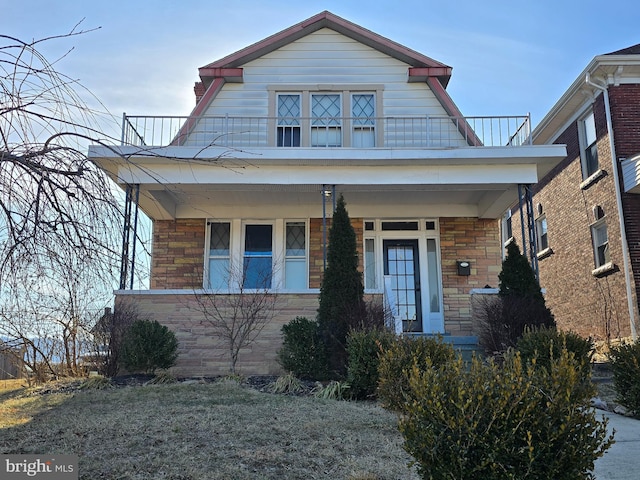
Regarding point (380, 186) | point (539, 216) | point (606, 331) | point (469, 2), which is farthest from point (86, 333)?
point (539, 216)

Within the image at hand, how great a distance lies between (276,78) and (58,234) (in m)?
10.1

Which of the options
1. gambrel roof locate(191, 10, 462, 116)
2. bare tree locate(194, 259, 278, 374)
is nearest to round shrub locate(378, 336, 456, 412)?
bare tree locate(194, 259, 278, 374)

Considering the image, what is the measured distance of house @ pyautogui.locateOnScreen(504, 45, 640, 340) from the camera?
12438mm

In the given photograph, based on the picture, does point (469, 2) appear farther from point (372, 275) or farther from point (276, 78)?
point (372, 275)

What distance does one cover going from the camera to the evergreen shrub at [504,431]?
344cm

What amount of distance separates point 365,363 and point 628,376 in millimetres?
2954

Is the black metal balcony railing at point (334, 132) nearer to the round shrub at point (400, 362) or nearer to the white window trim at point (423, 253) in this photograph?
the white window trim at point (423, 253)

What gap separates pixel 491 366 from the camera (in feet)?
13.1

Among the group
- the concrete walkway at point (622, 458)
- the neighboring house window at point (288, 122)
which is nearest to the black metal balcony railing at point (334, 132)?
the neighboring house window at point (288, 122)

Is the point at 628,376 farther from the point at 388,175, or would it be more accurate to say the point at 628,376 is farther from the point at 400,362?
the point at 388,175

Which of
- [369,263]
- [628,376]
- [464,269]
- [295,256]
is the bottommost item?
[628,376]

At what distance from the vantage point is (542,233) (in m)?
17.0

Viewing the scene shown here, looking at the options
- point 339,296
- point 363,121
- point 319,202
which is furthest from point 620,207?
point 339,296

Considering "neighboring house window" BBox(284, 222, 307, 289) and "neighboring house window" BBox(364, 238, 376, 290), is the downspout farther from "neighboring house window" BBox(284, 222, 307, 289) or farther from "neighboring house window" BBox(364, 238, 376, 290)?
"neighboring house window" BBox(284, 222, 307, 289)
